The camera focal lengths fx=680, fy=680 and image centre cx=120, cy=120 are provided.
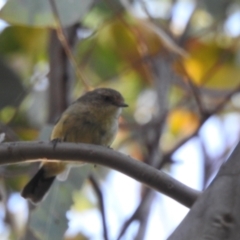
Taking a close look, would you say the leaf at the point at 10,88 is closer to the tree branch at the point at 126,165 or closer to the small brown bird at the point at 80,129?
the small brown bird at the point at 80,129

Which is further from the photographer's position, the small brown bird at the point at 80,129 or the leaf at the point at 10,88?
the leaf at the point at 10,88

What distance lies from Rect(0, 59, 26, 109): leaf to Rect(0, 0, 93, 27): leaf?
720mm

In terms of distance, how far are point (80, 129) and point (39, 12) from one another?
67cm

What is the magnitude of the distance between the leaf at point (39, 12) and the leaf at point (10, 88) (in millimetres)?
720

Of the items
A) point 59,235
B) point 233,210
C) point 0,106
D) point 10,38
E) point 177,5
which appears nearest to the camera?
point 233,210

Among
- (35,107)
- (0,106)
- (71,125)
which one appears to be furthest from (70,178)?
(35,107)

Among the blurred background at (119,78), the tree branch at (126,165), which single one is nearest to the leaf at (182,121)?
the blurred background at (119,78)

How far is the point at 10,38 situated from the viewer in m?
4.89

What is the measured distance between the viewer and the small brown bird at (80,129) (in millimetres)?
3697

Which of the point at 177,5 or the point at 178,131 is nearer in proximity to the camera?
the point at 177,5

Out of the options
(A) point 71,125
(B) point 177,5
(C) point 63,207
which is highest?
(B) point 177,5

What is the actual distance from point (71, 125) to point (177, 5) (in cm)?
190

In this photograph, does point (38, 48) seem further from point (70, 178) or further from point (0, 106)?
point (70, 178)

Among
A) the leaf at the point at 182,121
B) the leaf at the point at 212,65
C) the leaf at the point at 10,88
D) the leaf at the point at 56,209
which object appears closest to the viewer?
the leaf at the point at 56,209
